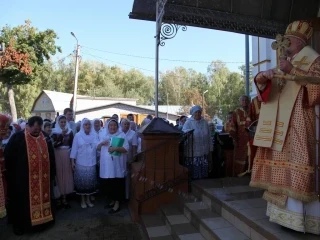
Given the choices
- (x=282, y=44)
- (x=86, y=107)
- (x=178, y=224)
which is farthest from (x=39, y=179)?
(x=86, y=107)

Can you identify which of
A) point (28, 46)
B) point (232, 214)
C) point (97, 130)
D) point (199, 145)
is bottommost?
point (232, 214)

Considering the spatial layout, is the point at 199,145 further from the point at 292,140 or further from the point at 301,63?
the point at 301,63

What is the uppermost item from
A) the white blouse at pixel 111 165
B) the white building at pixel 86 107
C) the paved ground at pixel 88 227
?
the white building at pixel 86 107

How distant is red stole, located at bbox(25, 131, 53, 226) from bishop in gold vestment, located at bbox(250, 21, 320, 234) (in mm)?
3468

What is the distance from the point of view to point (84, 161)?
19.5 ft

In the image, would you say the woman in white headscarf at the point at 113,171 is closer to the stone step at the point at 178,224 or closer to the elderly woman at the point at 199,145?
the stone step at the point at 178,224

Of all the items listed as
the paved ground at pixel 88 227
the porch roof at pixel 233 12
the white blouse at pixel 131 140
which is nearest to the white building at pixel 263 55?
the porch roof at pixel 233 12

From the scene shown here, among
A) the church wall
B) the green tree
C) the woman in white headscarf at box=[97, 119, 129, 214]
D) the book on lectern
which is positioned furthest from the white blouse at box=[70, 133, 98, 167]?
the church wall

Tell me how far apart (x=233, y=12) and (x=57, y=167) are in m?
4.40

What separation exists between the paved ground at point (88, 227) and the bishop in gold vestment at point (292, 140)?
8.09 feet

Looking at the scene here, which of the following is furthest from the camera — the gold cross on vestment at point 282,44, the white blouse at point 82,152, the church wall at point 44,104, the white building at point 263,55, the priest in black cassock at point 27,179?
the church wall at point 44,104

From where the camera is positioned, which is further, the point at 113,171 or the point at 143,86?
the point at 143,86

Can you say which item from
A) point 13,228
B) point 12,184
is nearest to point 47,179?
point 12,184

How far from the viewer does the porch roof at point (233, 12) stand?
539cm
